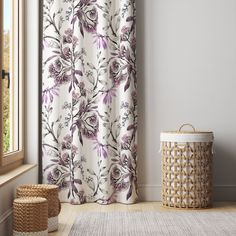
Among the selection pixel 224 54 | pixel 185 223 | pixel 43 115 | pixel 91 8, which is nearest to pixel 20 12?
pixel 91 8

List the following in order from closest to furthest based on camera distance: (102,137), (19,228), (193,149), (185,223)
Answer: (19,228) < (185,223) < (193,149) < (102,137)

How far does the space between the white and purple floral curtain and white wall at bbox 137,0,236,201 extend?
0.16m

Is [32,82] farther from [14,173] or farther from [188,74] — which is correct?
[188,74]

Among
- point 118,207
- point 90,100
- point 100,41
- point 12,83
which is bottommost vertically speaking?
point 118,207

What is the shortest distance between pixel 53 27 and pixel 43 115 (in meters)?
0.69

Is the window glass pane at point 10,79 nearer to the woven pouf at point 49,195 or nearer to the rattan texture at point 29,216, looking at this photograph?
the woven pouf at point 49,195

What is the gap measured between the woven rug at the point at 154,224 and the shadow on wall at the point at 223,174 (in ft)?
1.73

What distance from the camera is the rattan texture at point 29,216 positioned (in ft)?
8.48

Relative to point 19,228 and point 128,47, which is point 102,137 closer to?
point 128,47

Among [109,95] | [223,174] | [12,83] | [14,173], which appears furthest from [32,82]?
[223,174]

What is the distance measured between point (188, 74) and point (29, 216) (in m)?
1.89

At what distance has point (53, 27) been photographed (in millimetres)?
3783

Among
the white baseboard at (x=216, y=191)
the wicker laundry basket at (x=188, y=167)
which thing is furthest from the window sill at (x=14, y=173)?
the wicker laundry basket at (x=188, y=167)

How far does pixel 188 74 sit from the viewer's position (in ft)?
12.8
